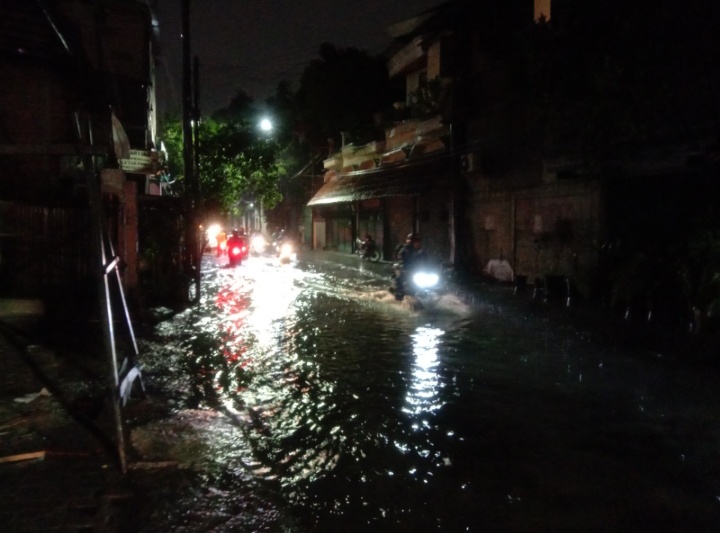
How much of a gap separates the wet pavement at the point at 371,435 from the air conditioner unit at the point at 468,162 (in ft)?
33.0

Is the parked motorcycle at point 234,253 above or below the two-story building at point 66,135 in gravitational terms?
below

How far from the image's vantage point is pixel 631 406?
25.0 feet

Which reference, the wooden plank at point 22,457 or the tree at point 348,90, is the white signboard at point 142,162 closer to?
the wooden plank at point 22,457

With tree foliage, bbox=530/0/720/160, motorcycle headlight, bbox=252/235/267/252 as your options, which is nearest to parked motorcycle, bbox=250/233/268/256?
motorcycle headlight, bbox=252/235/267/252

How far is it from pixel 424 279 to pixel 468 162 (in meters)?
6.54

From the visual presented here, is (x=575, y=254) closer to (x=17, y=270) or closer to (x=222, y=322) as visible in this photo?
(x=222, y=322)

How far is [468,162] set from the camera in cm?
2161

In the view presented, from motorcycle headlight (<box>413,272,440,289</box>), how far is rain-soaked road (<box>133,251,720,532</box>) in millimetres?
4030

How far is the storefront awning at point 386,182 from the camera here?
24.1m

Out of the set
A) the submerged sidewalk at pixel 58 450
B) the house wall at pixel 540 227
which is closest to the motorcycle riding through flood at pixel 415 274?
the house wall at pixel 540 227

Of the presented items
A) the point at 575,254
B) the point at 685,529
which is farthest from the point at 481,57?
the point at 685,529

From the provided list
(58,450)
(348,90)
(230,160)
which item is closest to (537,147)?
(58,450)

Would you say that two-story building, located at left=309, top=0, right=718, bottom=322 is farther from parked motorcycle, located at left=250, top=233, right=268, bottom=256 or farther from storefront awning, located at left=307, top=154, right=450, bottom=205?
parked motorcycle, located at left=250, top=233, right=268, bottom=256

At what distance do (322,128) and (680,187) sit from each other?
2993cm
